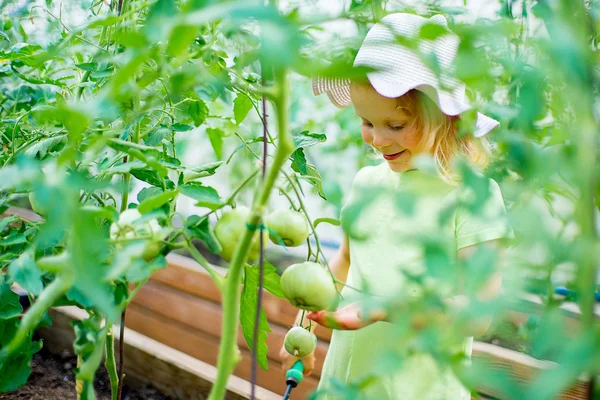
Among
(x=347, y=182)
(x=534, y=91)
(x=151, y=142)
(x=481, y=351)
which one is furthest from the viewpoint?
(x=347, y=182)

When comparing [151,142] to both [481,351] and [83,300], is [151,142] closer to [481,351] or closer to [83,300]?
[83,300]

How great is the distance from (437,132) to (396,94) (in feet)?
0.60

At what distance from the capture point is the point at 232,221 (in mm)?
521

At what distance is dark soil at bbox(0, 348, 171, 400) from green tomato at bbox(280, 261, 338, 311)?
2.96 ft

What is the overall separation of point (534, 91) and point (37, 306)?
1.17ft

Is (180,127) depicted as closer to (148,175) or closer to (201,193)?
(148,175)

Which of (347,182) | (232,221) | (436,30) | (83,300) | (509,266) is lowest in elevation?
(347,182)

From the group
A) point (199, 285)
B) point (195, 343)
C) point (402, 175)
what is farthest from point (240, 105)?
point (195, 343)

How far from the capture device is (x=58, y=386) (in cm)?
134

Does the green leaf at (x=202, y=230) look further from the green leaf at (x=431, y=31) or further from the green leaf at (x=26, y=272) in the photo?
the green leaf at (x=431, y=31)

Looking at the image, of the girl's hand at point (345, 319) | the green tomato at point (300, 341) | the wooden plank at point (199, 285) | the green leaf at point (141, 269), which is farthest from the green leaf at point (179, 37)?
the wooden plank at point (199, 285)

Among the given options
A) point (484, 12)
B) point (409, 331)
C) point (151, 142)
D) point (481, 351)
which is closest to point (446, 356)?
point (409, 331)

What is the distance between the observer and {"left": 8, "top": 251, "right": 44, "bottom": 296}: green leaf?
491 millimetres

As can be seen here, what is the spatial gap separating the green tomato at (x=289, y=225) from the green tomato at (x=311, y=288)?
4 cm
